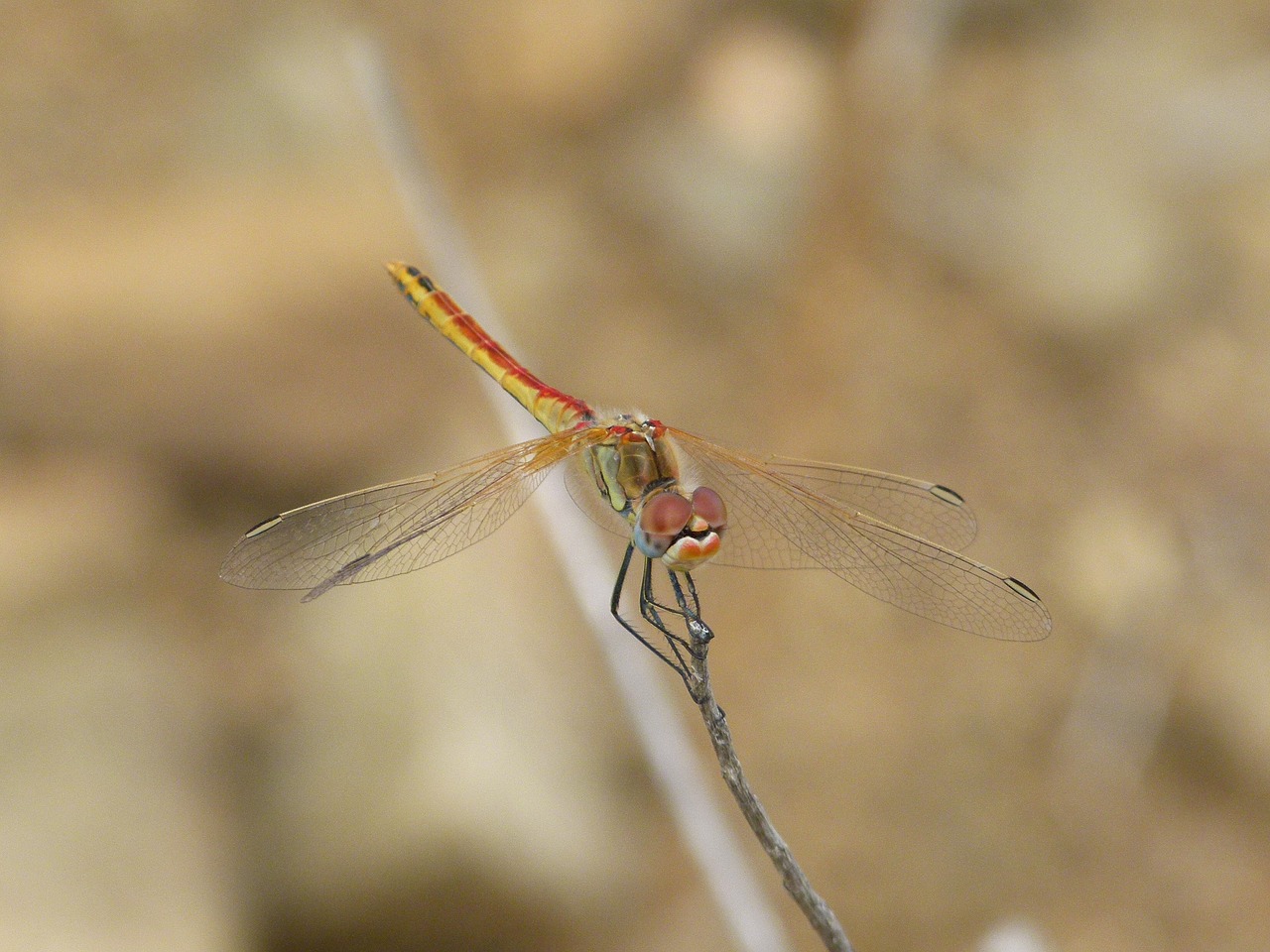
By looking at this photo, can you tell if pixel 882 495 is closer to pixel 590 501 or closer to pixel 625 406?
pixel 590 501

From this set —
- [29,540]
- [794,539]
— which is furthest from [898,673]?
[29,540]

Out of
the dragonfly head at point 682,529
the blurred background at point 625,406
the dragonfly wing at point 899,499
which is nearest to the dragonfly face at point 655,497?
the dragonfly head at point 682,529

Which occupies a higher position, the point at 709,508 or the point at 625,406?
the point at 625,406

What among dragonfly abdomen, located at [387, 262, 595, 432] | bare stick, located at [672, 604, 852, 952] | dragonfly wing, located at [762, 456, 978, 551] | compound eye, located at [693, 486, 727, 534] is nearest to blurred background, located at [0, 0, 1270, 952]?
dragonfly abdomen, located at [387, 262, 595, 432]

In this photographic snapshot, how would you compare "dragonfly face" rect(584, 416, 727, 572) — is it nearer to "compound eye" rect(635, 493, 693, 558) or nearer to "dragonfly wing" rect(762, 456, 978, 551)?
"compound eye" rect(635, 493, 693, 558)

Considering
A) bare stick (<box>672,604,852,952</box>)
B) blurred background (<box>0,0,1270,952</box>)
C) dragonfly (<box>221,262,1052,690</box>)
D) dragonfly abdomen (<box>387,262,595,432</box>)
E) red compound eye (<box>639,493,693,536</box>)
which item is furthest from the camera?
blurred background (<box>0,0,1270,952</box>)

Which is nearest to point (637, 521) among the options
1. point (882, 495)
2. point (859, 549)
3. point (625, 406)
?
point (859, 549)

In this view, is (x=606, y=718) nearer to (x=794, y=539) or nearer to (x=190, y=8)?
(x=794, y=539)
